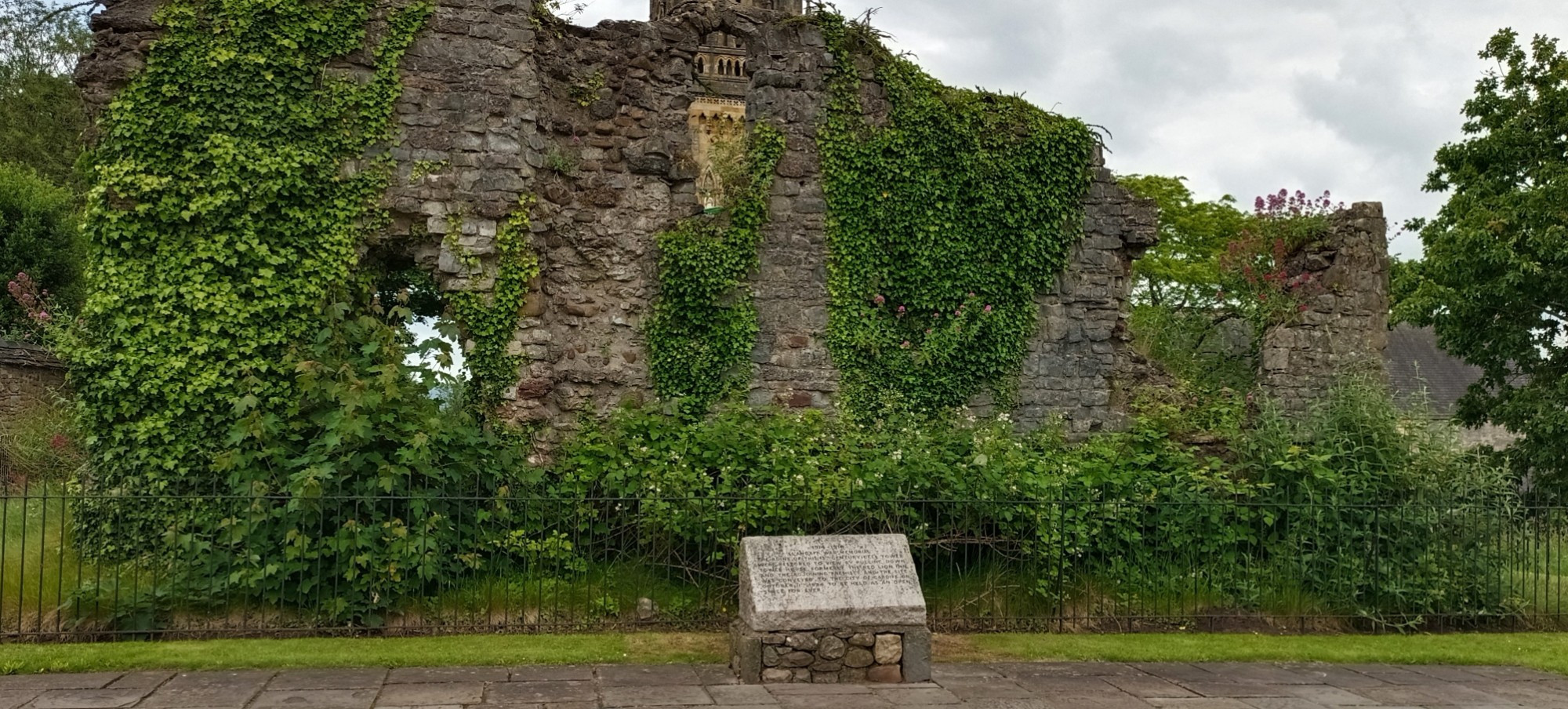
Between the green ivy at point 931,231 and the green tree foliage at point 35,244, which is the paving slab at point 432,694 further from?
the green tree foliage at point 35,244

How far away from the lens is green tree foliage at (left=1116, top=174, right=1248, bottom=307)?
1041 inches

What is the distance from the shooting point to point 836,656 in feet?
22.5

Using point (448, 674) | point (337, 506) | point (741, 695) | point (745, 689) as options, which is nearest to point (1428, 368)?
point (745, 689)

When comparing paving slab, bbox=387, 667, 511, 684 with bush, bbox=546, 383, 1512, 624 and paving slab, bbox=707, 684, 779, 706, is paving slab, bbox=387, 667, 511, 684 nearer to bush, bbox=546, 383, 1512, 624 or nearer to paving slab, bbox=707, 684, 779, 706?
paving slab, bbox=707, 684, 779, 706

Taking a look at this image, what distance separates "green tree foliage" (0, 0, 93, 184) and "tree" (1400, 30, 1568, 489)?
82.3ft

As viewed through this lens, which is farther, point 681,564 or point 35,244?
point 35,244

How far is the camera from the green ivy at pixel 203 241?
865 cm

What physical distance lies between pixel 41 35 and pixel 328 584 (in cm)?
2214

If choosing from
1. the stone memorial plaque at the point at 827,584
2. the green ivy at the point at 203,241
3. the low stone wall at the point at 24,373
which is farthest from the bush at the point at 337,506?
the low stone wall at the point at 24,373

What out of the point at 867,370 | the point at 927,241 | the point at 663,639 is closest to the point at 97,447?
the point at 663,639

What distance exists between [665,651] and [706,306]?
11.8 ft

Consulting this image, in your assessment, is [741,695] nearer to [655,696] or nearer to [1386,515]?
[655,696]

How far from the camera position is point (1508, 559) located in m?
9.81

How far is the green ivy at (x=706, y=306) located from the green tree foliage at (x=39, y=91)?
18748 millimetres
